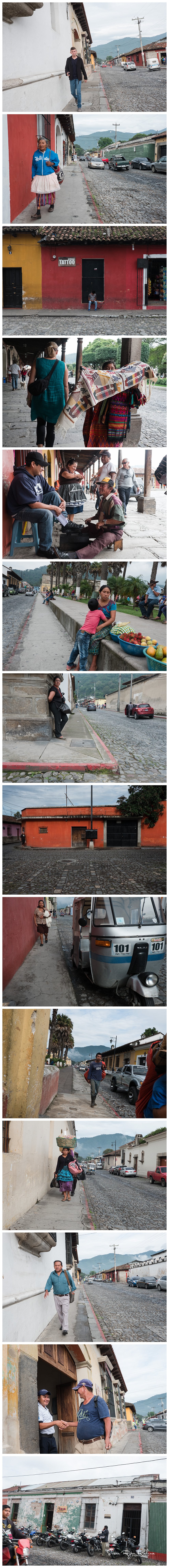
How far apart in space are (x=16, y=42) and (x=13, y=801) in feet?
12.8

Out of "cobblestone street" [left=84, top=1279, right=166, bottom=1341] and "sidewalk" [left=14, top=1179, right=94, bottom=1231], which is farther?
"sidewalk" [left=14, top=1179, right=94, bottom=1231]

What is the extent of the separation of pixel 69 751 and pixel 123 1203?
2.37 metres

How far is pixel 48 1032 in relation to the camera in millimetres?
5898

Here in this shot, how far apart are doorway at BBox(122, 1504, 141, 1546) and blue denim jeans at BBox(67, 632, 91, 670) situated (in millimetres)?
4251

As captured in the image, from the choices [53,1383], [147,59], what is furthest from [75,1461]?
[147,59]

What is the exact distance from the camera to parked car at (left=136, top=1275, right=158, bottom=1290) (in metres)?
5.65

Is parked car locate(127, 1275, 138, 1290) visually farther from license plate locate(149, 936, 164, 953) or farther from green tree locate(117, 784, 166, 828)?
green tree locate(117, 784, 166, 828)

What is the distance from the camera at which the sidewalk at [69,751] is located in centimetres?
594

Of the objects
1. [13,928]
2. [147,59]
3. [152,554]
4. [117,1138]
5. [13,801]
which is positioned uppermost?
[147,59]

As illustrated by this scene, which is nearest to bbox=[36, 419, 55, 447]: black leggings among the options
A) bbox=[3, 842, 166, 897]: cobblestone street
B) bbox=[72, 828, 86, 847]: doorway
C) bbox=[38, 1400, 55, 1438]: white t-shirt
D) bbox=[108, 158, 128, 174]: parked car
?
bbox=[108, 158, 128, 174]: parked car

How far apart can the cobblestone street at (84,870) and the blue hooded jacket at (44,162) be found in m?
3.54

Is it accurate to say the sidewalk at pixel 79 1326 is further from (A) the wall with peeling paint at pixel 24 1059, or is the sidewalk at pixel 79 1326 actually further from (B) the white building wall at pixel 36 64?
(B) the white building wall at pixel 36 64

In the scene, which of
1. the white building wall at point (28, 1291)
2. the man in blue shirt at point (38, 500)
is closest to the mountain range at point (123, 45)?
the man in blue shirt at point (38, 500)
